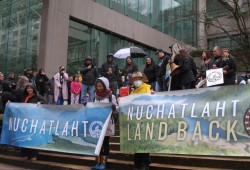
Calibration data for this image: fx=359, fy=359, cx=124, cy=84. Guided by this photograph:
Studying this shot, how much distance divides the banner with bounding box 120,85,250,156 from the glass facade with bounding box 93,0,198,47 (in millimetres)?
16757

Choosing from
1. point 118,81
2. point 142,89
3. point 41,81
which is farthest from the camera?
point 41,81

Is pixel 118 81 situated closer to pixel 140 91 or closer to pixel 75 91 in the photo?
pixel 75 91

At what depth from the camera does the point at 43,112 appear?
8.14 m

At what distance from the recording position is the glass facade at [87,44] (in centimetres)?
1942

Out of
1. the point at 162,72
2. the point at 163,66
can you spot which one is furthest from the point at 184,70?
the point at 162,72

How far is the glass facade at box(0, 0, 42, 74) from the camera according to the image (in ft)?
60.3

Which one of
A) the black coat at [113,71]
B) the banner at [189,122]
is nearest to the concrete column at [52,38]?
the black coat at [113,71]

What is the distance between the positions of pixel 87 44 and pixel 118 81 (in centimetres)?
854

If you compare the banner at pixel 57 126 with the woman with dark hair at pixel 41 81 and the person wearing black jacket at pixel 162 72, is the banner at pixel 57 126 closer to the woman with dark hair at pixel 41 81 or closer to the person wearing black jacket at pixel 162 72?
the person wearing black jacket at pixel 162 72

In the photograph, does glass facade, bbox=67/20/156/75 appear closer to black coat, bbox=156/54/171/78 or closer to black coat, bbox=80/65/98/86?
black coat, bbox=80/65/98/86

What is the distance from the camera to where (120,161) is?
7293 mm

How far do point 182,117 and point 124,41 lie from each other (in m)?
18.0

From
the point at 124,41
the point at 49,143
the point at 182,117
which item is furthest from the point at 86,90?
the point at 124,41

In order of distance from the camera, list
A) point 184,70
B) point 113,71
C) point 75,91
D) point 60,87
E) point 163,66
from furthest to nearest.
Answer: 1. point 60,87
2. point 75,91
3. point 113,71
4. point 163,66
5. point 184,70
